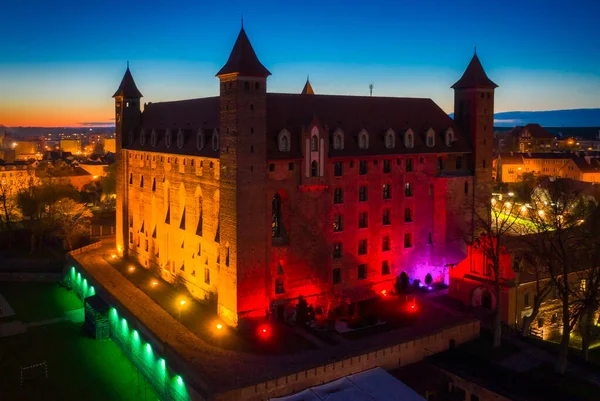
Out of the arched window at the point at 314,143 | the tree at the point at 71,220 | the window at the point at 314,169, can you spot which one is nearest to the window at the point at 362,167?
the window at the point at 314,169

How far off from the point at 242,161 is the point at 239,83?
5282mm

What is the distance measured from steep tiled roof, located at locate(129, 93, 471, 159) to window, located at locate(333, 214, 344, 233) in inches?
193

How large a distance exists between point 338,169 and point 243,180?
8.69 metres

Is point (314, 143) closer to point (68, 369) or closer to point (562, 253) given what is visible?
point (562, 253)

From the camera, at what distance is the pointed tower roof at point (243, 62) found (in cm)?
3881

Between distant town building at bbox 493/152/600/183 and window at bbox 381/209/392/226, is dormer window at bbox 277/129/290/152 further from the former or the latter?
distant town building at bbox 493/152/600/183

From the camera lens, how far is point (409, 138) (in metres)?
48.0

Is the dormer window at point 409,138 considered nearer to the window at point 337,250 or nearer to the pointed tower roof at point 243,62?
the window at point 337,250

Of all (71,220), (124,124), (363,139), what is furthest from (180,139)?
(71,220)

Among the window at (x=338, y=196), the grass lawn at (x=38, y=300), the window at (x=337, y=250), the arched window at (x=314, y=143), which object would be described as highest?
the arched window at (x=314, y=143)

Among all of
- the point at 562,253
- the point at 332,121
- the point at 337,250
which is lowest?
the point at 337,250

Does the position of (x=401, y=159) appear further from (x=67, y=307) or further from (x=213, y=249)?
(x=67, y=307)

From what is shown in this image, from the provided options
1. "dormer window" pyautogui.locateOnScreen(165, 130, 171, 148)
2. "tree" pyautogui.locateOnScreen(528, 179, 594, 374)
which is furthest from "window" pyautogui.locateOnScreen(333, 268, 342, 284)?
"dormer window" pyautogui.locateOnScreen(165, 130, 171, 148)

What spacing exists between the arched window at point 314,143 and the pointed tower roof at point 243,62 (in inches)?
228
